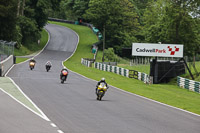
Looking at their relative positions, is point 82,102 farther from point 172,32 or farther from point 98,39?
point 98,39

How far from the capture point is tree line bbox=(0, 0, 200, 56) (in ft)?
198

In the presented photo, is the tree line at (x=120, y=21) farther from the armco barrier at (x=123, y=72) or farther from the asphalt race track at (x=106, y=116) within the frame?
the asphalt race track at (x=106, y=116)

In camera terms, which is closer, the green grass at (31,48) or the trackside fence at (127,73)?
the trackside fence at (127,73)

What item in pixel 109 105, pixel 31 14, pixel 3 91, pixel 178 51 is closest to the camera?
pixel 109 105

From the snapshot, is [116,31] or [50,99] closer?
[50,99]

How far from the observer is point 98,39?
95.6m

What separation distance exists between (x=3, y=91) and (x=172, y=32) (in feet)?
145

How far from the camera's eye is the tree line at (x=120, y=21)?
6044 centimetres

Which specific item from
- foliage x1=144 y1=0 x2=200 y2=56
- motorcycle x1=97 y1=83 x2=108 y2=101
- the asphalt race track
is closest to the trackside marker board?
the asphalt race track

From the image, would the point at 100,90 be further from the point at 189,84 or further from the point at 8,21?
the point at 8,21

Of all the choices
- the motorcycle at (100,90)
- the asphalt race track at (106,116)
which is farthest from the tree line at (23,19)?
the motorcycle at (100,90)

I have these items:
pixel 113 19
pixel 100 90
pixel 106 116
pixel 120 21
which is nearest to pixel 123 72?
pixel 100 90

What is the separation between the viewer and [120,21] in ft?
299


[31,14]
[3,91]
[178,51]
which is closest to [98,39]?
[31,14]
